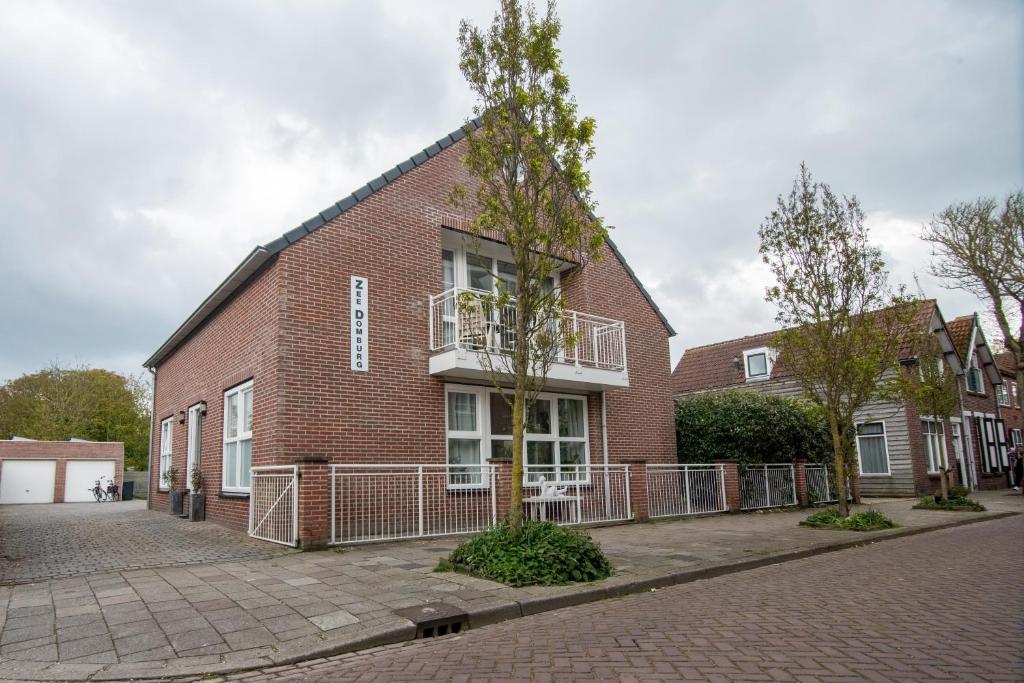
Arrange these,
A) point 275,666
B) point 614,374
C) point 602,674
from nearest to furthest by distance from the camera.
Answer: point 602,674 < point 275,666 < point 614,374

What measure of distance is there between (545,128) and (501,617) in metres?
5.06

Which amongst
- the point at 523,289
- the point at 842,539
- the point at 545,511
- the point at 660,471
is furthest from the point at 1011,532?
the point at 523,289

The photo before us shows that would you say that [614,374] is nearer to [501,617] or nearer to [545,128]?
[545,128]

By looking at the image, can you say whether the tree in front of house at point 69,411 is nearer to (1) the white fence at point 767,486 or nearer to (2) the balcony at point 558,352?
(2) the balcony at point 558,352

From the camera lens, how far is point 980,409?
1067 inches

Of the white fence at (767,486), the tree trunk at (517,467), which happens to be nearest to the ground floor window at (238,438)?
the tree trunk at (517,467)

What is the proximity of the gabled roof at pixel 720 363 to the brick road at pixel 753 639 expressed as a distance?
17950 mm

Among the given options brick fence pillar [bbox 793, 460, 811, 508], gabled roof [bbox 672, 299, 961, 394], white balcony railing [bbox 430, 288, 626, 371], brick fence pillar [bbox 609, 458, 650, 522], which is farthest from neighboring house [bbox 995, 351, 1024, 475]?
brick fence pillar [bbox 609, 458, 650, 522]

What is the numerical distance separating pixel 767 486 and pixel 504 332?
9521 mm

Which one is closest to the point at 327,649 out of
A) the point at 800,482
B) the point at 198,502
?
the point at 198,502

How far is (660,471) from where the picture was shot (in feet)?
42.7

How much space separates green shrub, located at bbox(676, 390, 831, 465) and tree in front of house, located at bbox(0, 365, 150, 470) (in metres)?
34.1

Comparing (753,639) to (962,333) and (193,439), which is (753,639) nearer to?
(193,439)

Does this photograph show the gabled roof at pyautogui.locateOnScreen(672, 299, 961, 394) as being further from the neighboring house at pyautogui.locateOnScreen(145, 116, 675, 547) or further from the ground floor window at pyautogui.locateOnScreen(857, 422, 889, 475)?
the neighboring house at pyautogui.locateOnScreen(145, 116, 675, 547)
